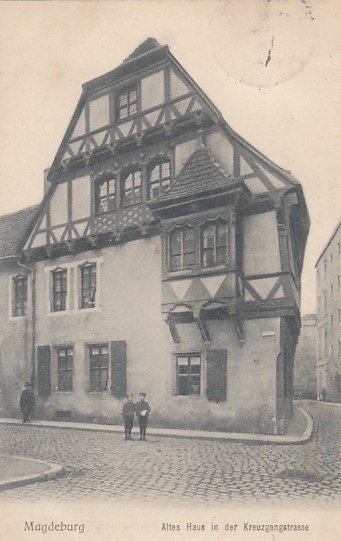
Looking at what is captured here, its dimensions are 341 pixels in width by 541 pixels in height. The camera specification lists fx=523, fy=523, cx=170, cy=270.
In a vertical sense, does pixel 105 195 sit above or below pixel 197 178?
above

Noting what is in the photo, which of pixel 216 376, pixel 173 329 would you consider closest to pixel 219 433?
pixel 216 376

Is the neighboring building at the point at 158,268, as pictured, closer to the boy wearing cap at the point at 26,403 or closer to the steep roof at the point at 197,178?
the steep roof at the point at 197,178

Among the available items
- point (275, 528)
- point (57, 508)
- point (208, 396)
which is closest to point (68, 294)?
point (208, 396)

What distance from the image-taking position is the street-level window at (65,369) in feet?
52.1

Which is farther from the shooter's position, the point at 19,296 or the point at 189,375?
the point at 19,296

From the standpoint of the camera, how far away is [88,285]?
15789 millimetres

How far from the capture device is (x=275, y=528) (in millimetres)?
6207

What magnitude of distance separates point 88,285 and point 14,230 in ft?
13.6

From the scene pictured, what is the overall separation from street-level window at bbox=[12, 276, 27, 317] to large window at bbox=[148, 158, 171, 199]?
5686mm

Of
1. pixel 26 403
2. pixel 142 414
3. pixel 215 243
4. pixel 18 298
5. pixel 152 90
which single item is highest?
pixel 152 90

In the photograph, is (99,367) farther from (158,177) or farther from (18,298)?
(158,177)

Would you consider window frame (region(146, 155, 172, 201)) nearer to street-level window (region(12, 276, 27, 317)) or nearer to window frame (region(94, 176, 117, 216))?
window frame (region(94, 176, 117, 216))

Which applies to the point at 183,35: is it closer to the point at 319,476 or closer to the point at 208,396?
the point at 319,476

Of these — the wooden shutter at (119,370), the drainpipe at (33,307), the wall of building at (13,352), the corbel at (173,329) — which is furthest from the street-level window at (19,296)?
the corbel at (173,329)
